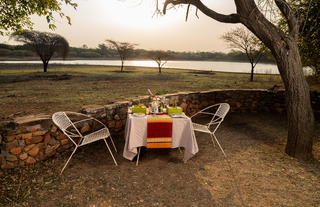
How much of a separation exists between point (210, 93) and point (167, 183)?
415 cm

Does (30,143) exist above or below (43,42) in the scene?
below

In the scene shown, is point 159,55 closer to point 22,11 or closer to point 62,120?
point 22,11

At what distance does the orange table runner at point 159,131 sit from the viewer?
2.78 metres

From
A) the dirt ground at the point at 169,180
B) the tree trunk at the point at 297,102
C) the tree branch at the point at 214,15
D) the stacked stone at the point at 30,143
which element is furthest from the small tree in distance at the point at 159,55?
the stacked stone at the point at 30,143

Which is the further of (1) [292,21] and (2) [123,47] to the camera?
(2) [123,47]

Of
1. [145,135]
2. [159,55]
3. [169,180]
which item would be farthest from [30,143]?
[159,55]

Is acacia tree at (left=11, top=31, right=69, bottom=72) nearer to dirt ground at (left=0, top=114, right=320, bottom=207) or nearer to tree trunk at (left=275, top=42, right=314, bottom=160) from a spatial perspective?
dirt ground at (left=0, top=114, right=320, bottom=207)

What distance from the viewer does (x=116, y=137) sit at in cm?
393

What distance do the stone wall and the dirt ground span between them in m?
0.19

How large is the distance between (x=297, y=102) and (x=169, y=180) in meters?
2.64

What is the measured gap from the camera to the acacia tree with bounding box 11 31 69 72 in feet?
60.8

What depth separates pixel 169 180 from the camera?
2.49 meters

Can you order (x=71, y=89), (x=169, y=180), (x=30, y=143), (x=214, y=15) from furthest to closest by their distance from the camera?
1. (x=71, y=89)
2. (x=214, y=15)
3. (x=30, y=143)
4. (x=169, y=180)

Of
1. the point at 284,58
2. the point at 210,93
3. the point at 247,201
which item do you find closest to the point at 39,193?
the point at 247,201
